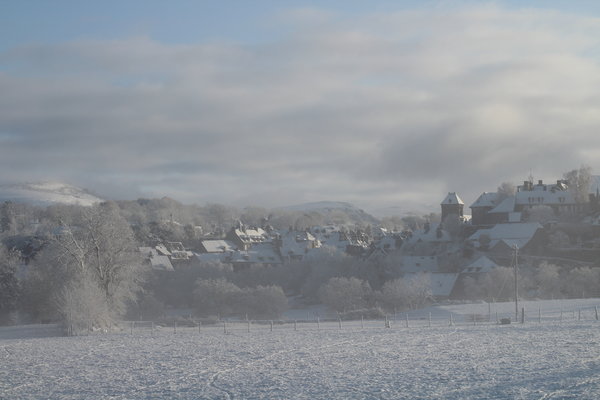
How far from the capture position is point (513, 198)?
13650 cm

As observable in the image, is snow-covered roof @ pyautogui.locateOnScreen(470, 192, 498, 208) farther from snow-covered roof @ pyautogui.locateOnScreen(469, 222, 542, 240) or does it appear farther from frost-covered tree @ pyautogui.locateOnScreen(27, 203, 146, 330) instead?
frost-covered tree @ pyautogui.locateOnScreen(27, 203, 146, 330)

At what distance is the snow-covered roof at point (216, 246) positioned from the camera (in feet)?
462

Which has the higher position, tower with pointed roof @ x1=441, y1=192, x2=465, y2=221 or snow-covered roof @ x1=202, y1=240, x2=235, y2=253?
tower with pointed roof @ x1=441, y1=192, x2=465, y2=221

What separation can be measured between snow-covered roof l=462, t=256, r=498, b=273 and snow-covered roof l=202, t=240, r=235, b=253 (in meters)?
52.6

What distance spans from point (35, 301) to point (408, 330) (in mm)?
40371

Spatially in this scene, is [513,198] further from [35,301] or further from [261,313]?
[35,301]

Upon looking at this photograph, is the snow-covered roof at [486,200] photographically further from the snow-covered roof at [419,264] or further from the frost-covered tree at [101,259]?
the frost-covered tree at [101,259]

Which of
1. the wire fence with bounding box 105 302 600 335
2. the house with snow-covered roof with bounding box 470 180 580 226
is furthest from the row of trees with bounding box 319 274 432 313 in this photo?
the house with snow-covered roof with bounding box 470 180 580 226

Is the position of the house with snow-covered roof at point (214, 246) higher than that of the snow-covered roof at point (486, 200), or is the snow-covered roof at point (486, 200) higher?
the snow-covered roof at point (486, 200)

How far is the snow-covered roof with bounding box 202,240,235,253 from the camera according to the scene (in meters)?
141

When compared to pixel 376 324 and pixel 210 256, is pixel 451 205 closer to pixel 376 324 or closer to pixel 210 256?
pixel 210 256

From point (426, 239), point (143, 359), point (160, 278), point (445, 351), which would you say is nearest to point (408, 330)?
point (445, 351)

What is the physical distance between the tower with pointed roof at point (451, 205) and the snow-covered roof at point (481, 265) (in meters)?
37.5

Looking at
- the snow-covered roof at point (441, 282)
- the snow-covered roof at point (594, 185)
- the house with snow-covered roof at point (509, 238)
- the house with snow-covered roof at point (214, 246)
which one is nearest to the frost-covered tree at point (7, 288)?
the snow-covered roof at point (441, 282)
